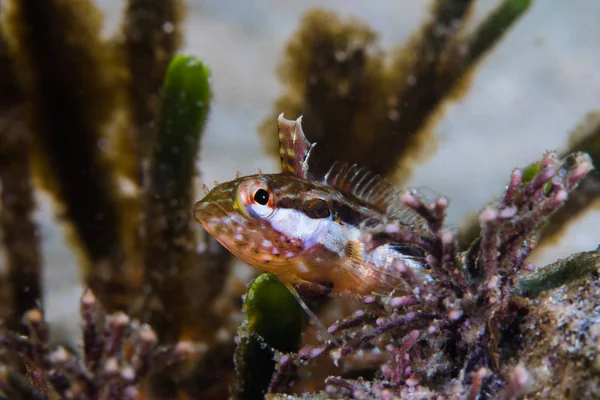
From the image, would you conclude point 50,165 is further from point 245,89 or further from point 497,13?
point 497,13

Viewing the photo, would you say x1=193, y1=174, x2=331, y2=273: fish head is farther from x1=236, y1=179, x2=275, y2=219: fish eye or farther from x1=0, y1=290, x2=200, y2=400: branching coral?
x1=0, y1=290, x2=200, y2=400: branching coral

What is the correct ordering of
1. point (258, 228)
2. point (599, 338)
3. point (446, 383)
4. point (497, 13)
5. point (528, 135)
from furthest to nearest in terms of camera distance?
point (528, 135), point (497, 13), point (258, 228), point (446, 383), point (599, 338)

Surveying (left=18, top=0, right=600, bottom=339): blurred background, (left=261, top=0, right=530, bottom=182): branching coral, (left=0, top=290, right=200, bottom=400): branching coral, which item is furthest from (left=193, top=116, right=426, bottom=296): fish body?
(left=18, top=0, right=600, bottom=339): blurred background

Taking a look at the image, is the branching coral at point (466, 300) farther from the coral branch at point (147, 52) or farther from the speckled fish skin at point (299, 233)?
the coral branch at point (147, 52)

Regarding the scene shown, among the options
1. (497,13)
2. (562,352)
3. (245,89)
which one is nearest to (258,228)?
(562,352)

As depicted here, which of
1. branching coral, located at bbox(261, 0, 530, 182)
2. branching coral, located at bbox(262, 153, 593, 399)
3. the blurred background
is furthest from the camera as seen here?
the blurred background

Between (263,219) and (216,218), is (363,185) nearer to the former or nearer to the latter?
(263,219)

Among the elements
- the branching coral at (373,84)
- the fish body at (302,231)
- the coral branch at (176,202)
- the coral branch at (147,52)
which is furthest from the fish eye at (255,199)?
the branching coral at (373,84)
